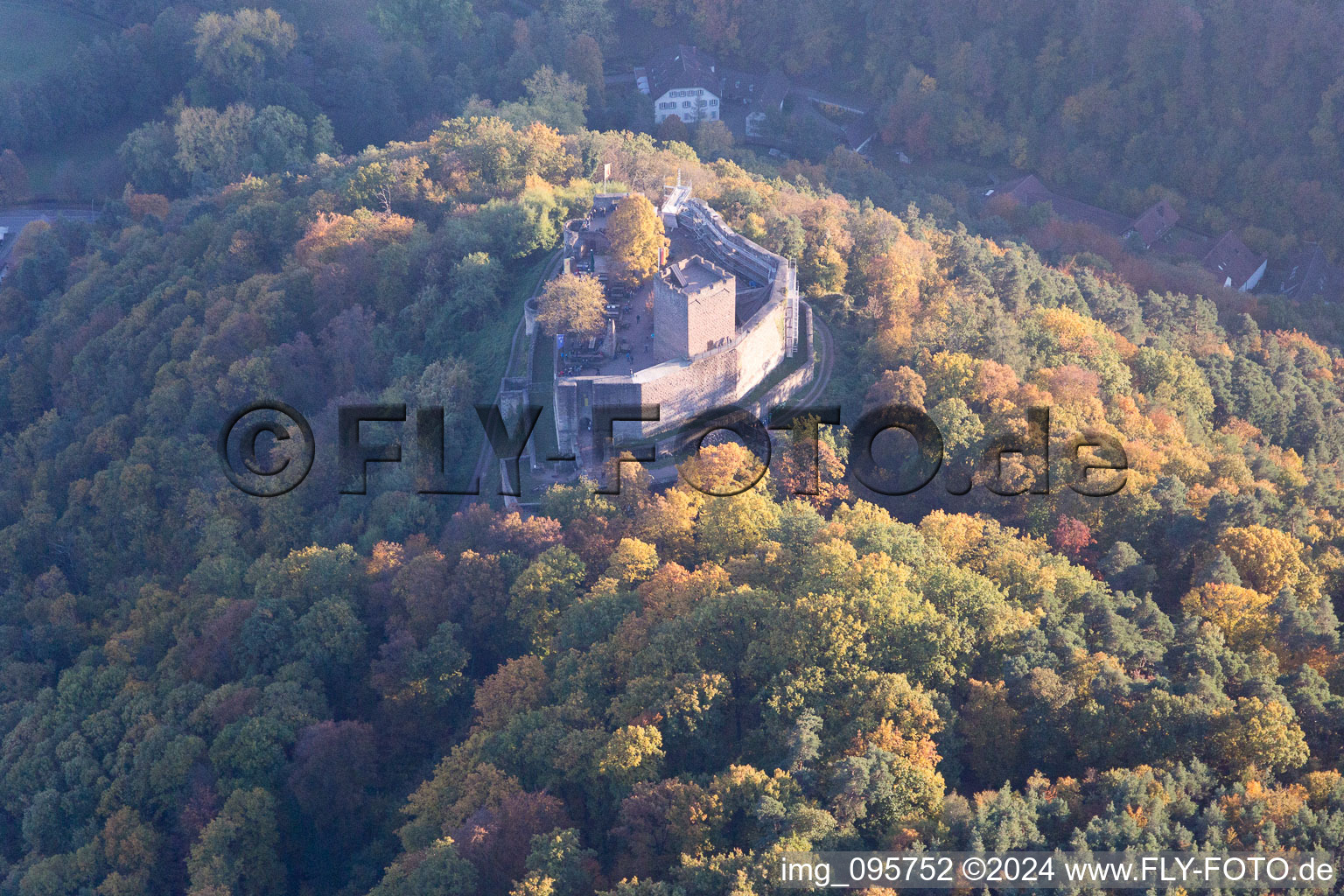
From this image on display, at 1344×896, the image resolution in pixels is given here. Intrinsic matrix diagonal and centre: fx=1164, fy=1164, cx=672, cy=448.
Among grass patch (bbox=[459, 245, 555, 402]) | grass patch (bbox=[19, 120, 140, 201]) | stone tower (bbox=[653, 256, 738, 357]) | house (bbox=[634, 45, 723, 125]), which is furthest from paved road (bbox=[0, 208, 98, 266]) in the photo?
stone tower (bbox=[653, 256, 738, 357])

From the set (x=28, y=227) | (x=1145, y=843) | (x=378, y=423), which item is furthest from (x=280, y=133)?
(x=1145, y=843)

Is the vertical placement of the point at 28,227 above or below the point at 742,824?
above

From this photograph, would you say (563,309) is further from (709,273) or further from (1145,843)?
(1145,843)

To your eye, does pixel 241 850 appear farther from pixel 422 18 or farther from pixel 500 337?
pixel 422 18

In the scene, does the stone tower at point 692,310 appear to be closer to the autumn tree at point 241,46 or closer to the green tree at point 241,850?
the green tree at point 241,850

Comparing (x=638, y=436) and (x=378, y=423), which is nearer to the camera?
(x=638, y=436)

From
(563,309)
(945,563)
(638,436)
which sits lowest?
Answer: (945,563)

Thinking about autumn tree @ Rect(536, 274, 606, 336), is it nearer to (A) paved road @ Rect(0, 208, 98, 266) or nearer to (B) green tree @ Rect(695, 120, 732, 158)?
(B) green tree @ Rect(695, 120, 732, 158)
